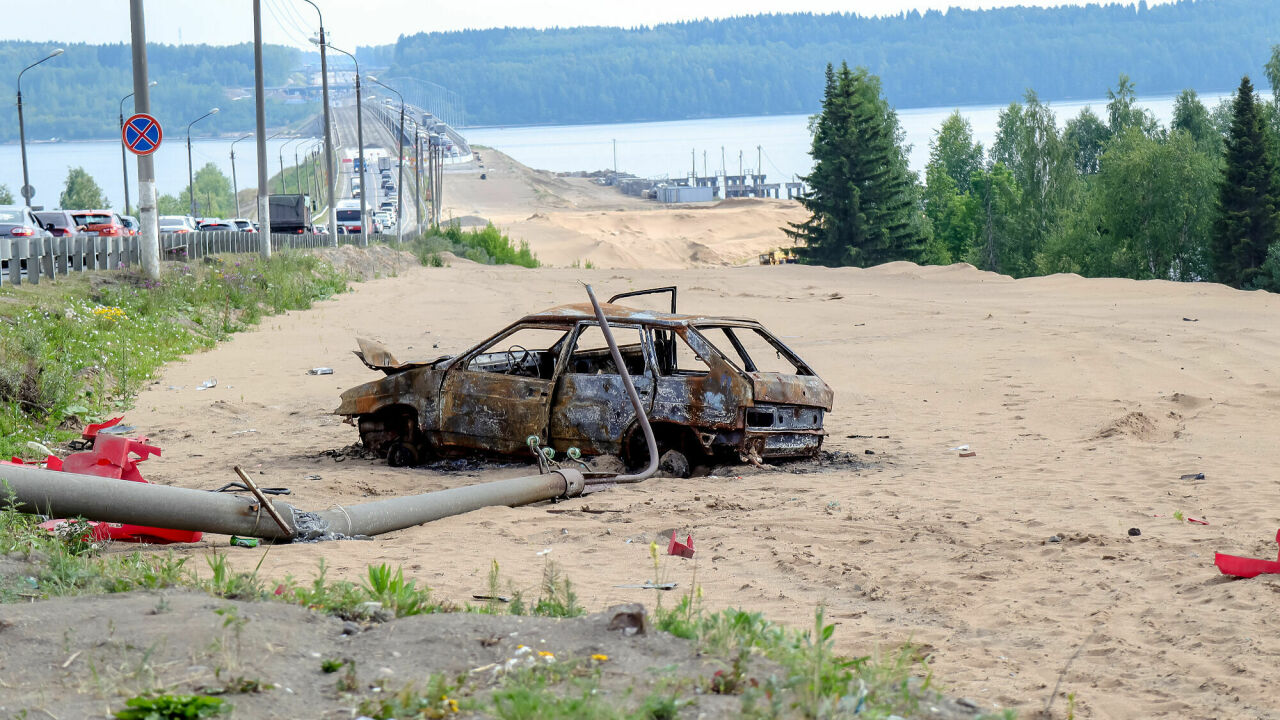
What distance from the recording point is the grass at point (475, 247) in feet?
171

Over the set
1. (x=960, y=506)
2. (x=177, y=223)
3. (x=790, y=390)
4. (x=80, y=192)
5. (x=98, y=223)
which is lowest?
(x=960, y=506)

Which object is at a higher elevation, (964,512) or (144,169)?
(144,169)

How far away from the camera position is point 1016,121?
8844 centimetres

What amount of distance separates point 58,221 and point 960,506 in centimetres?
3645

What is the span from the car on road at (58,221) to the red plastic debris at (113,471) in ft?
106

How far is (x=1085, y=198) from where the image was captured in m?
71.4

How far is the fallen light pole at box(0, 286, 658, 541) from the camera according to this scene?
20.2 ft

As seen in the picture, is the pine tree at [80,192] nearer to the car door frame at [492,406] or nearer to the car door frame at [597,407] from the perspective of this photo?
the car door frame at [492,406]

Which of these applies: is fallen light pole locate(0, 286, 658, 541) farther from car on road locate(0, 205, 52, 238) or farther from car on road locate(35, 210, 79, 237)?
car on road locate(35, 210, 79, 237)

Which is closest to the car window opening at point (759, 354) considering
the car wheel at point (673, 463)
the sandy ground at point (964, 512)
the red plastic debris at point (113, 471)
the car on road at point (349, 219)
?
the sandy ground at point (964, 512)

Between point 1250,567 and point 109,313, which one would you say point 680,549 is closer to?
point 1250,567

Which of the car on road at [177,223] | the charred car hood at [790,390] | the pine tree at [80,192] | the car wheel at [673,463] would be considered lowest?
the car wheel at [673,463]

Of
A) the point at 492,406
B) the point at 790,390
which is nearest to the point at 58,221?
the point at 492,406

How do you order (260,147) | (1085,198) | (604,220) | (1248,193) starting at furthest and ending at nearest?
1. (604,220)
2. (1085,198)
3. (1248,193)
4. (260,147)
